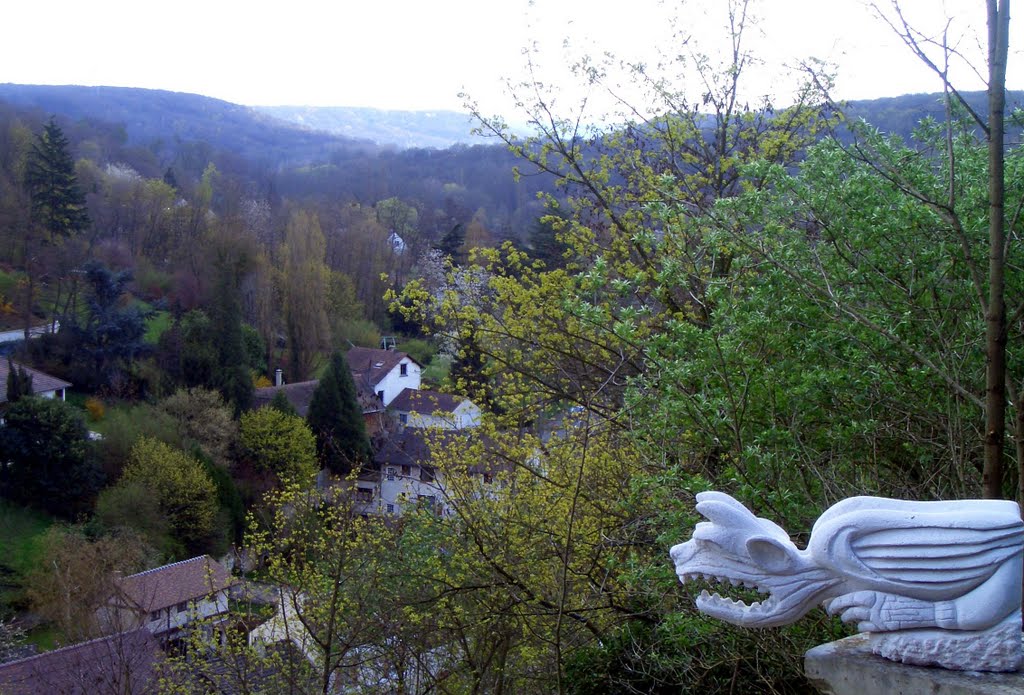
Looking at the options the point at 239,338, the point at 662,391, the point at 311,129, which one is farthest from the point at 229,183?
the point at 662,391

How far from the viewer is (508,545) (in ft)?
21.8

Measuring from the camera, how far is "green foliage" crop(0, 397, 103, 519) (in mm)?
23453

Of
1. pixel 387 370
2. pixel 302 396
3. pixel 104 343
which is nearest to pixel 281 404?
pixel 302 396

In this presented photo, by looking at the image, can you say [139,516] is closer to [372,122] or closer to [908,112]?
Answer: [908,112]

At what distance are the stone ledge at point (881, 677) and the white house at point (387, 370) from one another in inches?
1211

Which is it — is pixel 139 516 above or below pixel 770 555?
below

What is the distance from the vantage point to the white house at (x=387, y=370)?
111 ft

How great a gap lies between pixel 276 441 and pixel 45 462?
5935 millimetres

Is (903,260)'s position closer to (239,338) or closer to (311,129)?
(239,338)

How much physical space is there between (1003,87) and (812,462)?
6.06 feet

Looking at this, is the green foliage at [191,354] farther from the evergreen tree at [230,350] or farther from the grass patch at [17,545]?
the grass patch at [17,545]

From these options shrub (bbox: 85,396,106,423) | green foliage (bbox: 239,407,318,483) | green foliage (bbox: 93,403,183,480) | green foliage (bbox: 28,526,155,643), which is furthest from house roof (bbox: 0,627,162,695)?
shrub (bbox: 85,396,106,423)

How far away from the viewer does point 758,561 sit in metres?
2.88

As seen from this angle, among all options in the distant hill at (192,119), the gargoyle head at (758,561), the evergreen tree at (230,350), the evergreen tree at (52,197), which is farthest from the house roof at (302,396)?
the distant hill at (192,119)
